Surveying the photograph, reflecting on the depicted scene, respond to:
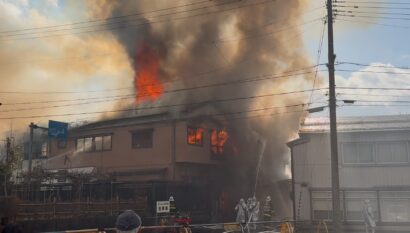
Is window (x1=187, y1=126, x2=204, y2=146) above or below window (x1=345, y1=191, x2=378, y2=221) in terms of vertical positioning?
above

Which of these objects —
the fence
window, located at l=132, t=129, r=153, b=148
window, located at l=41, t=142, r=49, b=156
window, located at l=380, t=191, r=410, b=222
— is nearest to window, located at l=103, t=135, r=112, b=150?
window, located at l=132, t=129, r=153, b=148

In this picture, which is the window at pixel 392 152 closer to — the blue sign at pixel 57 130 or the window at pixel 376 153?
the window at pixel 376 153

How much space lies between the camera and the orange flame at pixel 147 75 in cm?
3853

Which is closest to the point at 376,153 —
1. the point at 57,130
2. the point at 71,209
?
the point at 71,209

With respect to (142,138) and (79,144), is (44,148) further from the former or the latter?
(142,138)

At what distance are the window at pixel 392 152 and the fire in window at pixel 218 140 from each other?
13.7m

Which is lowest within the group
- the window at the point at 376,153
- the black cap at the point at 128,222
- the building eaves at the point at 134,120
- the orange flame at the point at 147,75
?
the black cap at the point at 128,222

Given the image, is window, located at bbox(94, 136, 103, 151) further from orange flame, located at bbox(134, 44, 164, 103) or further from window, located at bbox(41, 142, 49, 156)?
window, located at bbox(41, 142, 49, 156)

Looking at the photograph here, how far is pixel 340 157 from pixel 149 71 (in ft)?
58.5

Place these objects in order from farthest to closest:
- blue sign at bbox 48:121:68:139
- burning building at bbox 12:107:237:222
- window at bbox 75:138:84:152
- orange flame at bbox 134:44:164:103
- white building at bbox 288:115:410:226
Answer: orange flame at bbox 134:44:164:103, window at bbox 75:138:84:152, blue sign at bbox 48:121:68:139, burning building at bbox 12:107:237:222, white building at bbox 288:115:410:226

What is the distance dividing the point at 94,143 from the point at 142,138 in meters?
4.76

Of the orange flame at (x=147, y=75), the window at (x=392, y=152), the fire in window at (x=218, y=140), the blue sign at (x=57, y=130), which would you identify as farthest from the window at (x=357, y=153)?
the blue sign at (x=57, y=130)

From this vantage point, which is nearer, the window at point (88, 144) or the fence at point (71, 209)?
the fence at point (71, 209)

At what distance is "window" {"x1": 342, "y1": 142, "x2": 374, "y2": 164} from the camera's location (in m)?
27.3
